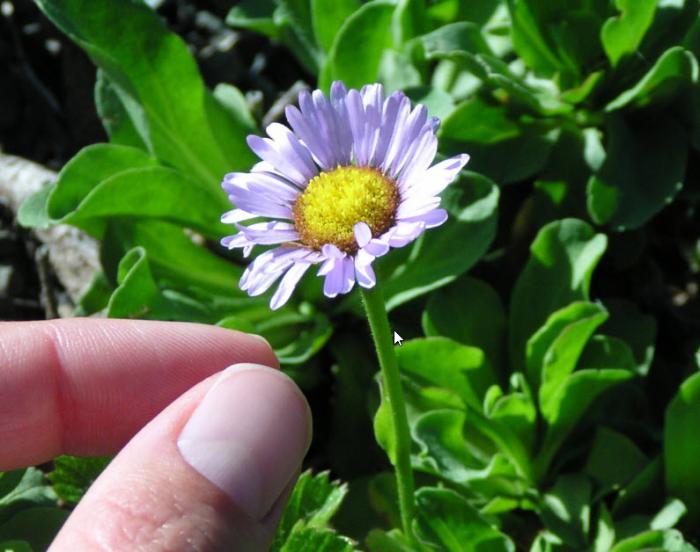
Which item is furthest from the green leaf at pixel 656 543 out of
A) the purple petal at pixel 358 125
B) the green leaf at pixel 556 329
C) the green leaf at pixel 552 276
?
the purple petal at pixel 358 125

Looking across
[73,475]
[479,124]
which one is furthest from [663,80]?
[73,475]

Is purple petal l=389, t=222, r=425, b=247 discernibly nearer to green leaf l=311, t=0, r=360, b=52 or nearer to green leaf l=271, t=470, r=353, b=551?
green leaf l=271, t=470, r=353, b=551

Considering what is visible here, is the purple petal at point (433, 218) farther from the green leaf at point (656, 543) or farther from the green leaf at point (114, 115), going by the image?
the green leaf at point (114, 115)

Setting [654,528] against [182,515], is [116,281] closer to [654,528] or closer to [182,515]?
[182,515]

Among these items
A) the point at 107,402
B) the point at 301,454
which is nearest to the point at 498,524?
the point at 301,454

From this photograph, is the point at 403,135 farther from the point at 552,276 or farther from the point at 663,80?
the point at 663,80

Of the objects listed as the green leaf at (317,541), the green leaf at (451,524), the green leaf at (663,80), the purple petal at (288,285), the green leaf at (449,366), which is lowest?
the green leaf at (451,524)
